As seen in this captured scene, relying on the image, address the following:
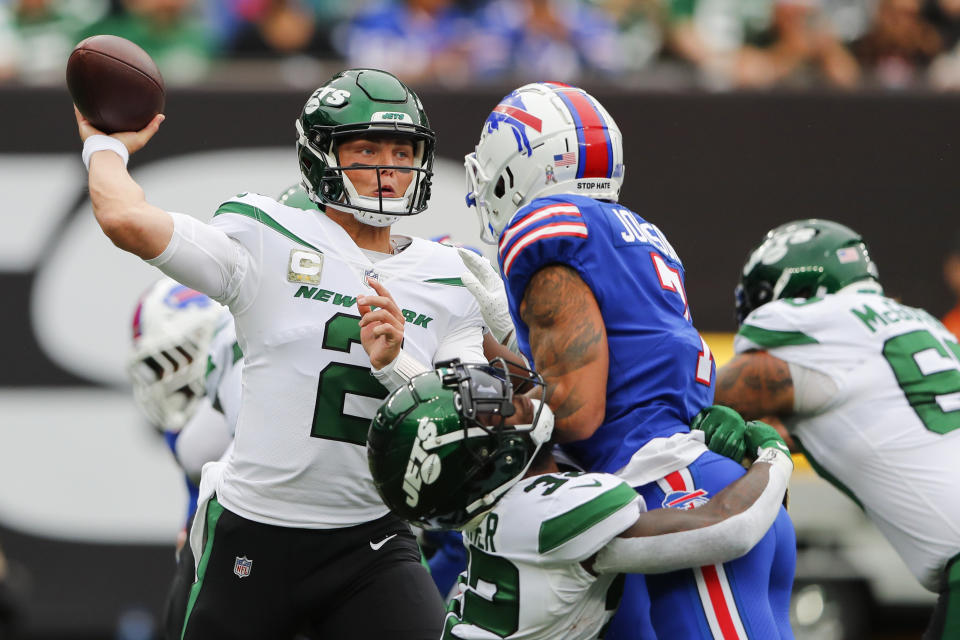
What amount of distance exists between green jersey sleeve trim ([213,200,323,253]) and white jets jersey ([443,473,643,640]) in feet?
3.15

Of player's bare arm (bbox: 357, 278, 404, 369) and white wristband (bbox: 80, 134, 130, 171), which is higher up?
white wristband (bbox: 80, 134, 130, 171)

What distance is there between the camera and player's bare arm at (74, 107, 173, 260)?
3.07m

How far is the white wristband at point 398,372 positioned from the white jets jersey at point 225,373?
112 centimetres

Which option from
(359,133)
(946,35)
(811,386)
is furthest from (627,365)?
(946,35)

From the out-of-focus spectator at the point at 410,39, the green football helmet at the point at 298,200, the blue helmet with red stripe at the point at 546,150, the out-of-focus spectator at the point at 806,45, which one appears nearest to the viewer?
the blue helmet with red stripe at the point at 546,150

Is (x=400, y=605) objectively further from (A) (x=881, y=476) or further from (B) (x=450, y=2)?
(B) (x=450, y=2)

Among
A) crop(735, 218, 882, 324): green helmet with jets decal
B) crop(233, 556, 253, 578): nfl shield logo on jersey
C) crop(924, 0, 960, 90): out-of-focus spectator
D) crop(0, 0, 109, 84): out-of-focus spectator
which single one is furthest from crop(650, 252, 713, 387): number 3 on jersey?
crop(0, 0, 109, 84): out-of-focus spectator

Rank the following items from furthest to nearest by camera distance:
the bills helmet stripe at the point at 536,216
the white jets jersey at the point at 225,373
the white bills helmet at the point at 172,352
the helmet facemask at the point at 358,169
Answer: the white bills helmet at the point at 172,352 → the white jets jersey at the point at 225,373 → the helmet facemask at the point at 358,169 → the bills helmet stripe at the point at 536,216

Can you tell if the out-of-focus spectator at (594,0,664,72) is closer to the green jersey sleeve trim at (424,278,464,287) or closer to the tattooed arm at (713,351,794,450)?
the tattooed arm at (713,351,794,450)

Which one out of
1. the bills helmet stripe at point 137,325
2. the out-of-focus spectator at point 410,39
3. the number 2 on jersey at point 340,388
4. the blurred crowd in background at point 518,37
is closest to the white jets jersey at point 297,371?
the number 2 on jersey at point 340,388

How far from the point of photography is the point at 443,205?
7.20 meters

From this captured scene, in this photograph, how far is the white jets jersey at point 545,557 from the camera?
288 centimetres

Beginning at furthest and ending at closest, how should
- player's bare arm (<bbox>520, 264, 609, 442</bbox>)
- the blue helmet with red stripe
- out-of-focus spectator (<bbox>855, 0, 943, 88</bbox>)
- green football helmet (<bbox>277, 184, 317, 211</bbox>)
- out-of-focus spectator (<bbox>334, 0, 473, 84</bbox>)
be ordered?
out-of-focus spectator (<bbox>855, 0, 943, 88</bbox>), out-of-focus spectator (<bbox>334, 0, 473, 84</bbox>), green football helmet (<bbox>277, 184, 317, 211</bbox>), the blue helmet with red stripe, player's bare arm (<bbox>520, 264, 609, 442</bbox>)

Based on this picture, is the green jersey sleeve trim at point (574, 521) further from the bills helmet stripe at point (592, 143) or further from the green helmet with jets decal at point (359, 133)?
the green helmet with jets decal at point (359, 133)
